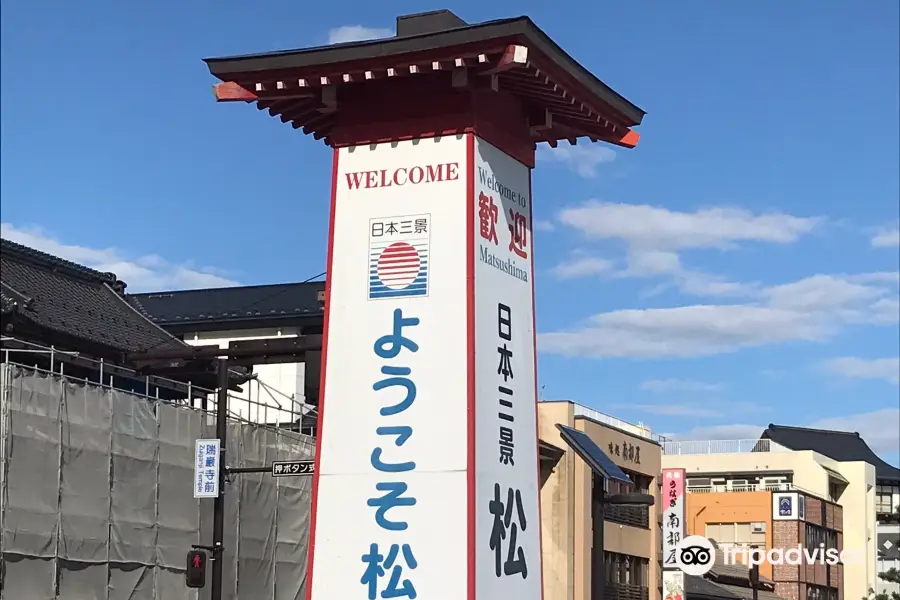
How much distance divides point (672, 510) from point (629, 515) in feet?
8.21

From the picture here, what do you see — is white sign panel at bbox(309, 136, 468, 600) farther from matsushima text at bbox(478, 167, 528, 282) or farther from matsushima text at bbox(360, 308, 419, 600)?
matsushima text at bbox(478, 167, 528, 282)

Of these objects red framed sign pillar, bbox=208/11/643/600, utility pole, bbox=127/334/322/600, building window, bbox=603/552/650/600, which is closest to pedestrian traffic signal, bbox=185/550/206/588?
utility pole, bbox=127/334/322/600

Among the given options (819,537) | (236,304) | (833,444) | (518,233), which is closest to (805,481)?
(819,537)

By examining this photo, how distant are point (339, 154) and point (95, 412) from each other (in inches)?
462

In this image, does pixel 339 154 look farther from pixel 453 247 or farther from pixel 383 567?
pixel 383 567

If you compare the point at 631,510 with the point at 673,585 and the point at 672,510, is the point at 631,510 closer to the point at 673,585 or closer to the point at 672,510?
the point at 672,510

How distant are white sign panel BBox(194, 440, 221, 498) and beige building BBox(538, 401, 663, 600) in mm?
17624

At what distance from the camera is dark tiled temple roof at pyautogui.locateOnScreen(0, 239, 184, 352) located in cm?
3039

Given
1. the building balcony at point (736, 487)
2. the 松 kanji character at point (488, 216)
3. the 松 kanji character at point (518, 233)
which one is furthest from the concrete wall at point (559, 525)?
the building balcony at point (736, 487)

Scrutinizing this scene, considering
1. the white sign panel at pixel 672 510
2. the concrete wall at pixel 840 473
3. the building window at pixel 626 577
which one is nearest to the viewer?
the building window at pixel 626 577

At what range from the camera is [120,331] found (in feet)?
112

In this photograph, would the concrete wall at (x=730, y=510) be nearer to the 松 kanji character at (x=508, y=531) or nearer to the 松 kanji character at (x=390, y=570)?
the 松 kanji character at (x=508, y=531)

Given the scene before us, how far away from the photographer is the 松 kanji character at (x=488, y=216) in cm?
1815

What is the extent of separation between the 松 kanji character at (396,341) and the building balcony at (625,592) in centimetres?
2970
